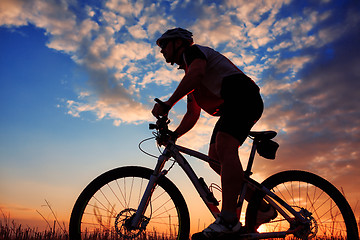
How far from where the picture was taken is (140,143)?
345 centimetres

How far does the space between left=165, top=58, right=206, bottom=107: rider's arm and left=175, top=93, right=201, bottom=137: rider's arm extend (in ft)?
2.58

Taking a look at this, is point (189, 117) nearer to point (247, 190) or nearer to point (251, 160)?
point (251, 160)

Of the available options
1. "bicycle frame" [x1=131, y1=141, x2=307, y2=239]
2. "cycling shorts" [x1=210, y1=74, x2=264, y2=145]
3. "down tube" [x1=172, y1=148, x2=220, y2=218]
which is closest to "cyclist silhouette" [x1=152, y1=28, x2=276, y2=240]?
"cycling shorts" [x1=210, y1=74, x2=264, y2=145]

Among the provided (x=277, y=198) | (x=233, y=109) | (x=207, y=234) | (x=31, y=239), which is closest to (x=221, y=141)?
(x=233, y=109)

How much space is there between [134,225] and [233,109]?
1.58 meters

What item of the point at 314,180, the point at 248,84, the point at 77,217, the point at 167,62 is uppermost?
the point at 167,62

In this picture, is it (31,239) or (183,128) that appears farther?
(31,239)

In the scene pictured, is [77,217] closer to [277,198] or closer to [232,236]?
[232,236]

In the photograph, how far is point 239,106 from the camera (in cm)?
291

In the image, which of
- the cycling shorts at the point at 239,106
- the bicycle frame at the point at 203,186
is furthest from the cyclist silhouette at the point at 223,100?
the bicycle frame at the point at 203,186

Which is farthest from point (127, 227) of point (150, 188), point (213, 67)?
point (213, 67)

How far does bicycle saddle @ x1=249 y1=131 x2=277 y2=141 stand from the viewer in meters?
3.23

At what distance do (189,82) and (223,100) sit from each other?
0.51 meters

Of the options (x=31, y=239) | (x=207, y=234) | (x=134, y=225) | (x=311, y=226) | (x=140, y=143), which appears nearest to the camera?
(x=207, y=234)
